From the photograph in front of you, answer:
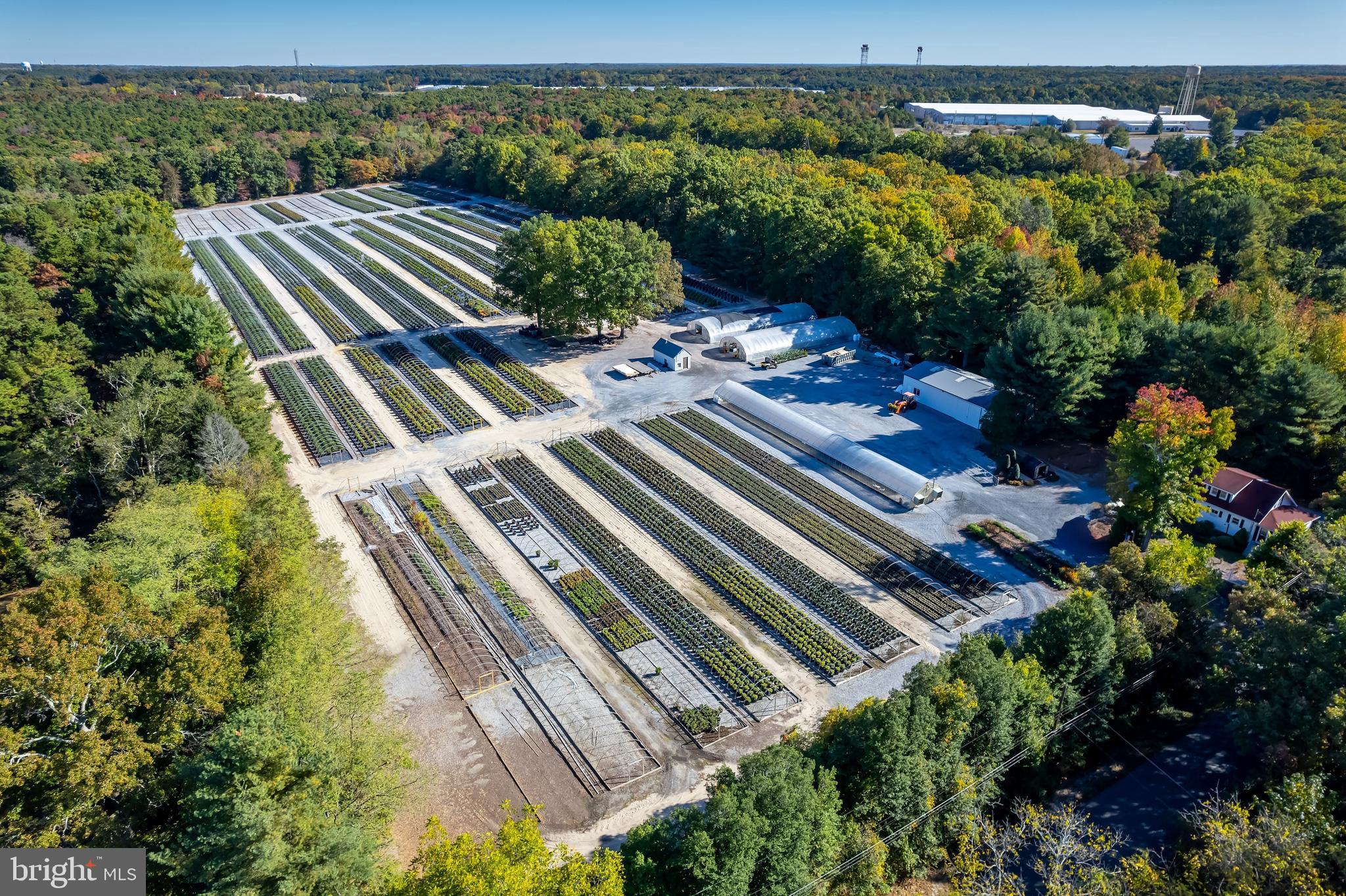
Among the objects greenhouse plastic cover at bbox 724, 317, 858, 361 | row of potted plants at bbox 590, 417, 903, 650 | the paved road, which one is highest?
greenhouse plastic cover at bbox 724, 317, 858, 361

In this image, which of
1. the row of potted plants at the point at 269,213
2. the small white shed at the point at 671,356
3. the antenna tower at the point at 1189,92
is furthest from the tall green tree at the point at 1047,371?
the antenna tower at the point at 1189,92

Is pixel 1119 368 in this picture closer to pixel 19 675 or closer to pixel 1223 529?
pixel 1223 529

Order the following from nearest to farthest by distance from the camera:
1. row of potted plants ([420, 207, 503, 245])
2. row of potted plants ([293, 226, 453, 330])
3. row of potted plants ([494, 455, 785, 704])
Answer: row of potted plants ([494, 455, 785, 704]) < row of potted plants ([293, 226, 453, 330]) < row of potted plants ([420, 207, 503, 245])

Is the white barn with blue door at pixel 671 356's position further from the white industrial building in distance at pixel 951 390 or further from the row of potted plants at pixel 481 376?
the white industrial building in distance at pixel 951 390

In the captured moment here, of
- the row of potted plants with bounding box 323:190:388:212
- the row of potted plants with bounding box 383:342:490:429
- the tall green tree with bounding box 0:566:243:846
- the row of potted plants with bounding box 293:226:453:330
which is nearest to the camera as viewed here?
the tall green tree with bounding box 0:566:243:846

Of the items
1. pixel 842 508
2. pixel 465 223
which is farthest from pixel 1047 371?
pixel 465 223

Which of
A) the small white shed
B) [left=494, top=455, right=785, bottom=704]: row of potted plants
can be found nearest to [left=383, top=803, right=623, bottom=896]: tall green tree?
[left=494, top=455, right=785, bottom=704]: row of potted plants

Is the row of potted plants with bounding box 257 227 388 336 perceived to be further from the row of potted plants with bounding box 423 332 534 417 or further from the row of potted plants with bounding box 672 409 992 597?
the row of potted plants with bounding box 672 409 992 597

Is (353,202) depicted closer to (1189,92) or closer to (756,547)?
(756,547)
